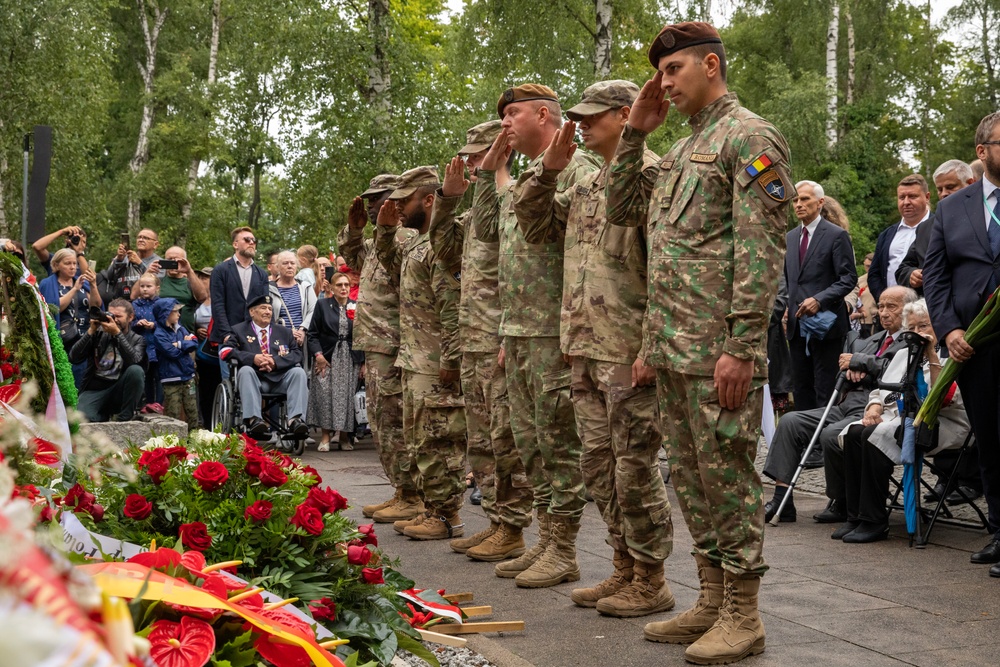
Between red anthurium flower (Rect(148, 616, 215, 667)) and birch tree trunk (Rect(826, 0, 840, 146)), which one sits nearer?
red anthurium flower (Rect(148, 616, 215, 667))

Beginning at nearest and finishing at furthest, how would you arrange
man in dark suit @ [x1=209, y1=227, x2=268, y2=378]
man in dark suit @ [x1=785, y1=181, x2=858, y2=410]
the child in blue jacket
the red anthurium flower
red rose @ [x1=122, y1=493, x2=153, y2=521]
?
the red anthurium flower, red rose @ [x1=122, y1=493, x2=153, y2=521], man in dark suit @ [x1=785, y1=181, x2=858, y2=410], man in dark suit @ [x1=209, y1=227, x2=268, y2=378], the child in blue jacket

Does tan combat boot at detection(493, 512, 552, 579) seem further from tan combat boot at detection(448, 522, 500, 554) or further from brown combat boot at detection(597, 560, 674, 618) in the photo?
brown combat boot at detection(597, 560, 674, 618)

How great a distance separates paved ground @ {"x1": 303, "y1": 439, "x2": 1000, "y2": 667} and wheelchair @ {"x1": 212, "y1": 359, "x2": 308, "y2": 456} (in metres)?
4.39

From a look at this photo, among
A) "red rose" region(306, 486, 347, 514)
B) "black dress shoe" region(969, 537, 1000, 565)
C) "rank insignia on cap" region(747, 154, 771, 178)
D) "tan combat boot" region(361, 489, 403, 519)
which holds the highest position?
"rank insignia on cap" region(747, 154, 771, 178)

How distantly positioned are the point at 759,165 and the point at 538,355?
1.94 m

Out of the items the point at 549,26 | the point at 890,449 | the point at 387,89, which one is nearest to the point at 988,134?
the point at 890,449

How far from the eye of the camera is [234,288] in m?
11.7

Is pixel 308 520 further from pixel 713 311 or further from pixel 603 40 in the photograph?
pixel 603 40

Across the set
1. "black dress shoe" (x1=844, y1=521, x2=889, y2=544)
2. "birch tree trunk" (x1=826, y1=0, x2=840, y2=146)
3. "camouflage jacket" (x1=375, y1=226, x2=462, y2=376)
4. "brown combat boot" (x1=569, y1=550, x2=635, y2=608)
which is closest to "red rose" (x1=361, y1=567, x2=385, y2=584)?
"brown combat boot" (x1=569, y1=550, x2=635, y2=608)

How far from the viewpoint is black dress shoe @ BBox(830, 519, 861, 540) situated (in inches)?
267

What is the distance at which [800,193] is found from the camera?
884cm

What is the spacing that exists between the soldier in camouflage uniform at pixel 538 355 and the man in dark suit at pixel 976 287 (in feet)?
6.91

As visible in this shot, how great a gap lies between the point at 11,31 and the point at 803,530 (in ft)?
73.1

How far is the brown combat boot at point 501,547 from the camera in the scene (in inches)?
248
